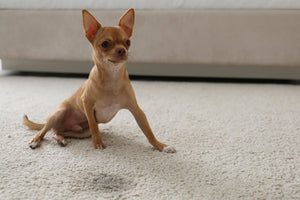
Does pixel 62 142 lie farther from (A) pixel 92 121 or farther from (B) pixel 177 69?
(B) pixel 177 69

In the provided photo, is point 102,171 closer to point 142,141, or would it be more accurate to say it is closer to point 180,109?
point 142,141

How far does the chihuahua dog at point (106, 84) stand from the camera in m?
0.96

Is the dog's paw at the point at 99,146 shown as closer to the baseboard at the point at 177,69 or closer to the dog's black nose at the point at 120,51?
the dog's black nose at the point at 120,51

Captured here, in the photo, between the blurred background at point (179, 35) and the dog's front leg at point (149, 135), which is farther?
the blurred background at point (179, 35)

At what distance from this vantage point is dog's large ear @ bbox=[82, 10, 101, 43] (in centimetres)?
98

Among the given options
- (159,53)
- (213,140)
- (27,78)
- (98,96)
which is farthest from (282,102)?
(27,78)

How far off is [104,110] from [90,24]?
0.29 m

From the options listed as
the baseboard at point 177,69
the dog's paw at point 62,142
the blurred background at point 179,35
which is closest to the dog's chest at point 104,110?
the dog's paw at point 62,142

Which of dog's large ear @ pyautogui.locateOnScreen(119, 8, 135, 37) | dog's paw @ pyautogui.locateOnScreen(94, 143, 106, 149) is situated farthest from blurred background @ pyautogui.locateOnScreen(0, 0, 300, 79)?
dog's paw @ pyautogui.locateOnScreen(94, 143, 106, 149)

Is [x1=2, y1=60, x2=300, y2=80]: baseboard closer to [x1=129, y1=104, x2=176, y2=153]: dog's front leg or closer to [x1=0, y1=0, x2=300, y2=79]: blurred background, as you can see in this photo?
[x1=0, y1=0, x2=300, y2=79]: blurred background

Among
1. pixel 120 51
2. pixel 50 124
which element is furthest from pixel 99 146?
pixel 120 51

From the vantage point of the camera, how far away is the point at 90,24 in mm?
983

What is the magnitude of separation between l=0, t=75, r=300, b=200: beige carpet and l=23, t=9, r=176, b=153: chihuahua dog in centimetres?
5

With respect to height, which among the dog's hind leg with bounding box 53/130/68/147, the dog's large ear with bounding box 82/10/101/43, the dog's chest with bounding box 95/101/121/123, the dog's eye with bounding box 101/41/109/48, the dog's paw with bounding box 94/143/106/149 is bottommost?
the dog's hind leg with bounding box 53/130/68/147
